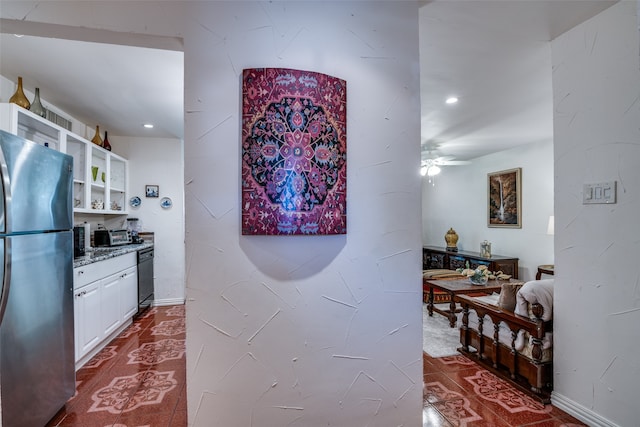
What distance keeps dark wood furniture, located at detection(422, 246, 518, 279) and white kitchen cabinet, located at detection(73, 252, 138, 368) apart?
5025mm

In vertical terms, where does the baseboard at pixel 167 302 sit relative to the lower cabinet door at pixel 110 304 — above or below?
below

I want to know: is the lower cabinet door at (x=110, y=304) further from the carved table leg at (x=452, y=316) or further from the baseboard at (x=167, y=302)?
the carved table leg at (x=452, y=316)

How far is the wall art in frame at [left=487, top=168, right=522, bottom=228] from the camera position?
4688 mm

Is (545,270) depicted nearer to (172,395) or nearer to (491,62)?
(491,62)

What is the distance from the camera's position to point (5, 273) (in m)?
1.42

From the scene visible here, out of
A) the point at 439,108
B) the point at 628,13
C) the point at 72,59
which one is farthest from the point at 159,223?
the point at 628,13

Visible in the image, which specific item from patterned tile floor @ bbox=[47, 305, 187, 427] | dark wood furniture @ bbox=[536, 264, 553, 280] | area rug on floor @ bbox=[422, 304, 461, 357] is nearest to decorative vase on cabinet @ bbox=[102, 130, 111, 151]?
patterned tile floor @ bbox=[47, 305, 187, 427]

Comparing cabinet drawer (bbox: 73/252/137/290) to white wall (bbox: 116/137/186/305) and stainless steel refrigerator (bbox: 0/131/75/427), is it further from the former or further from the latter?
white wall (bbox: 116/137/186/305)

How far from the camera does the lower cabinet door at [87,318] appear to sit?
236 cm

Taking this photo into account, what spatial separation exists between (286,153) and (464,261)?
4835mm

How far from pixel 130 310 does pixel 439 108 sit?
418 cm

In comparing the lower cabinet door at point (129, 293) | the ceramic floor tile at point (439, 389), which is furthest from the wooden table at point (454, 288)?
the lower cabinet door at point (129, 293)

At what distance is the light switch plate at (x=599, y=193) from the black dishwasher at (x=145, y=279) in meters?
4.34

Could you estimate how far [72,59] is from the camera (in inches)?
84.4
